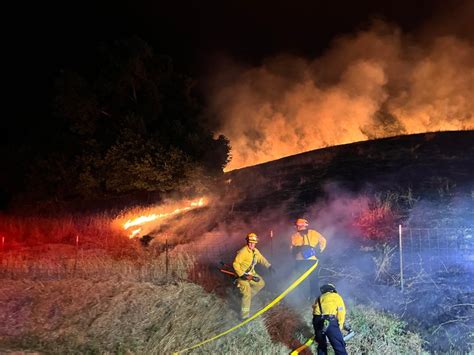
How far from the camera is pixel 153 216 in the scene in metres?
19.6

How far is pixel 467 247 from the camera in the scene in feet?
34.6

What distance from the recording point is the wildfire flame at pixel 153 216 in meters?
18.4

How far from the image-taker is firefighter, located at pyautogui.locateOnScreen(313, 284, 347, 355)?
21.1 feet

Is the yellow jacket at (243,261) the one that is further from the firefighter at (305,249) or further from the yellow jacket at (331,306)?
the yellow jacket at (331,306)

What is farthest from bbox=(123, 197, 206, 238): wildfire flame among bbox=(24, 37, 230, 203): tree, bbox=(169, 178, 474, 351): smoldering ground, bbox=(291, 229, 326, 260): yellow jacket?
bbox=(291, 229, 326, 260): yellow jacket

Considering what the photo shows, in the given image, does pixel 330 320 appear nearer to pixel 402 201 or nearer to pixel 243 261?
pixel 243 261

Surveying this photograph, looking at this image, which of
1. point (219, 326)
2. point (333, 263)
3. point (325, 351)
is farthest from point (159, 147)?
point (325, 351)

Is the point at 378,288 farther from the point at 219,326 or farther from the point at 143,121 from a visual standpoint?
the point at 143,121

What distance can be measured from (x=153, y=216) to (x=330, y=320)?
1414 cm

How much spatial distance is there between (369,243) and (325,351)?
530 cm

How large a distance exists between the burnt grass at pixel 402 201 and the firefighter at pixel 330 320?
200 cm

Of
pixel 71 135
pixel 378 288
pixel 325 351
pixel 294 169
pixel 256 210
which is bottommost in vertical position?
pixel 325 351

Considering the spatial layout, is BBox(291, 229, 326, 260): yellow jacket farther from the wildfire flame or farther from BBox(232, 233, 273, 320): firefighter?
the wildfire flame

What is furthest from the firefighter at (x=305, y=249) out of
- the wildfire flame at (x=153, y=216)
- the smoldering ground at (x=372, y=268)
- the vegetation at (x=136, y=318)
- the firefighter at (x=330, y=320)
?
the wildfire flame at (x=153, y=216)
